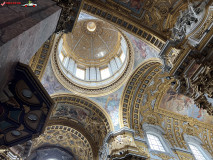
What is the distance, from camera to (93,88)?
13562 mm

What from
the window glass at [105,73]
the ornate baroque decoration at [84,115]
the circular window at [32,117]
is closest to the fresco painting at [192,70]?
the circular window at [32,117]

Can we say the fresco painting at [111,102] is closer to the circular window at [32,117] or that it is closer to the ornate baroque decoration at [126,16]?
the ornate baroque decoration at [126,16]

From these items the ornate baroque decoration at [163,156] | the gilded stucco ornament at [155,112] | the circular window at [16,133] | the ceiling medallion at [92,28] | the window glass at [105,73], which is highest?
the ceiling medallion at [92,28]

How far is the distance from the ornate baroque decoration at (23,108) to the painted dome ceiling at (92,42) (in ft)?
43.2

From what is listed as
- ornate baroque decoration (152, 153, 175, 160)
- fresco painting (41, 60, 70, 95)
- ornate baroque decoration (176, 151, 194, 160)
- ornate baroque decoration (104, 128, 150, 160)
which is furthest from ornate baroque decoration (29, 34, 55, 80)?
ornate baroque decoration (176, 151, 194, 160)

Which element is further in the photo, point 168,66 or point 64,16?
point 168,66

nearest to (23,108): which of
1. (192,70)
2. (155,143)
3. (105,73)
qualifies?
(192,70)

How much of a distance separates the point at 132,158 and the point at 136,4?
782 cm

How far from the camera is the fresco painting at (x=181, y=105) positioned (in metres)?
13.9

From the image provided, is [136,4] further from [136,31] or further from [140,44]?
[140,44]

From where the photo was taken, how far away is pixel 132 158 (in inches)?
347

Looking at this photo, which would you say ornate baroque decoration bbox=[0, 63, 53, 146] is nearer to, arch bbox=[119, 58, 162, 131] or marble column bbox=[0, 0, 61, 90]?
marble column bbox=[0, 0, 61, 90]

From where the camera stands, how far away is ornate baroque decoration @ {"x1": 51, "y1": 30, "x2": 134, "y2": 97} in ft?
40.8

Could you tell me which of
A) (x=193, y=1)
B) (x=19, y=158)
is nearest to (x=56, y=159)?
(x=19, y=158)
